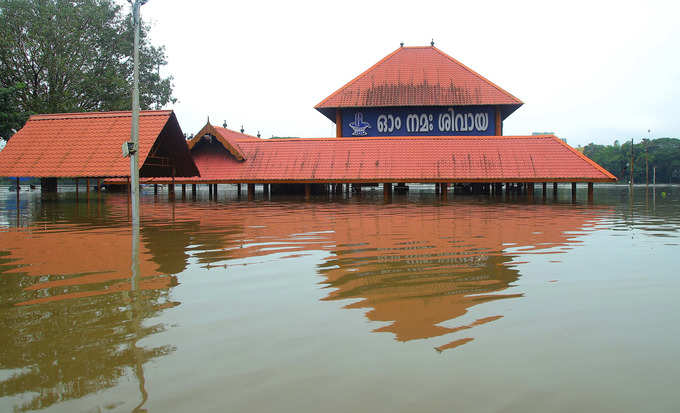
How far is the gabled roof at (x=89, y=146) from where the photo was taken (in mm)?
16516

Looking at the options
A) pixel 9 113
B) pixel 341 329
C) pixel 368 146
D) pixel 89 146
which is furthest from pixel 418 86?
pixel 341 329

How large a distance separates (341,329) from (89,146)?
16807mm

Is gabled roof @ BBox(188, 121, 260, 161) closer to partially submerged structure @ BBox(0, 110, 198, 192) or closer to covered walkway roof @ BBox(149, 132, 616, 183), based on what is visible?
covered walkway roof @ BBox(149, 132, 616, 183)

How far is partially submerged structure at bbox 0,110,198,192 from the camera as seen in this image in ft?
54.1

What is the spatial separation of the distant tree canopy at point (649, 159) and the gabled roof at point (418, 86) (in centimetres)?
5344

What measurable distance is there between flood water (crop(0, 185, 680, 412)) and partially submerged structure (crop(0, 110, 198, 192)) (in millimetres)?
9031

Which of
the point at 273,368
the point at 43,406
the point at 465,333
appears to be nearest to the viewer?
the point at 43,406

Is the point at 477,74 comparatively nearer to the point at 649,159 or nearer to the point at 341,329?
the point at 341,329

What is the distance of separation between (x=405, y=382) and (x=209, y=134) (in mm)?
22890

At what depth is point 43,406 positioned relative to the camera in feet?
8.98

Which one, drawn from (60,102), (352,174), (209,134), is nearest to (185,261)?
(352,174)

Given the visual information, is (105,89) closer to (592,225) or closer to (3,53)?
(3,53)

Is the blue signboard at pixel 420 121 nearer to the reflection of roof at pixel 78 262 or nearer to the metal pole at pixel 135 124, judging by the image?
the metal pole at pixel 135 124

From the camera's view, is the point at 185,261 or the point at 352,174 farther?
the point at 352,174
